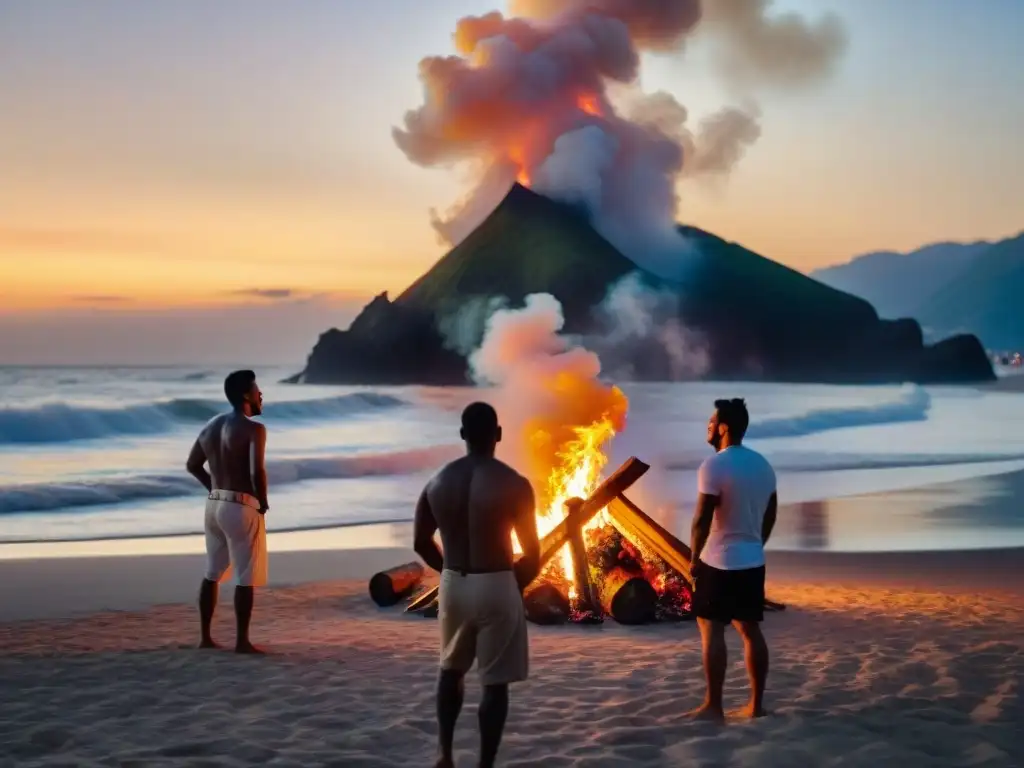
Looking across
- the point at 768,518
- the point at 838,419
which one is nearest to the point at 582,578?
the point at 768,518

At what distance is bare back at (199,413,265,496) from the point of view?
827 cm

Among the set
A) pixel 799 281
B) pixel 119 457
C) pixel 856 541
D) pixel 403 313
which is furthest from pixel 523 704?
pixel 799 281

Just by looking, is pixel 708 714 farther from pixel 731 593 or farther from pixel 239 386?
pixel 239 386

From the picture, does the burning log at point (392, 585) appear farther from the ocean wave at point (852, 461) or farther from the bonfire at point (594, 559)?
the ocean wave at point (852, 461)

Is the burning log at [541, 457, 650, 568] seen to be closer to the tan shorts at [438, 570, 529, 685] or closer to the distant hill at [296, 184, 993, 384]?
the tan shorts at [438, 570, 529, 685]

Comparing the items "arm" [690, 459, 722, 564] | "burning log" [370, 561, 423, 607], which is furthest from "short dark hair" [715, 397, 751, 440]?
"burning log" [370, 561, 423, 607]

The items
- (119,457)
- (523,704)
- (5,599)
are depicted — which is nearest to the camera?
(523,704)

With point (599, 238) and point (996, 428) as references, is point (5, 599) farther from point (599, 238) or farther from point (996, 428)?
point (599, 238)

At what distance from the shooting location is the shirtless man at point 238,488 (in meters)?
8.28

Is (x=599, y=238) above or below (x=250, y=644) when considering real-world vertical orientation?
above

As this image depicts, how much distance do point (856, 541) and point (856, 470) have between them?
A: 12.9 m

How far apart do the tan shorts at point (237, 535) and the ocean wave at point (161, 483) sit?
13.6 meters

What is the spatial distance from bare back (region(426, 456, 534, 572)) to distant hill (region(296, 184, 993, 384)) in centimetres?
13753

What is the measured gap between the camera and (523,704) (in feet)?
24.0
